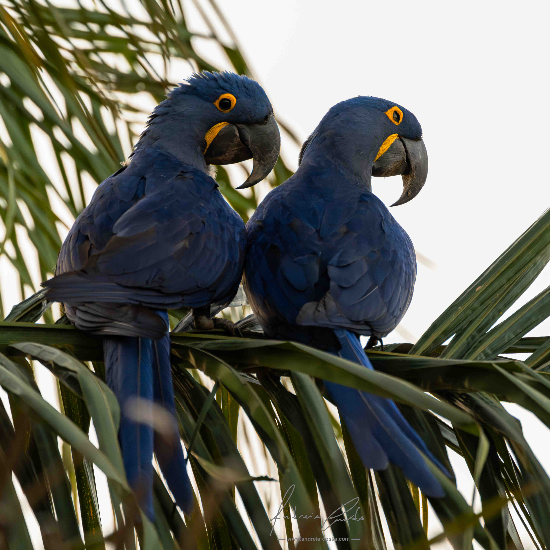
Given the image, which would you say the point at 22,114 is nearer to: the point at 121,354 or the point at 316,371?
the point at 121,354

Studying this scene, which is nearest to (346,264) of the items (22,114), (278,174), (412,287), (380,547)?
(412,287)

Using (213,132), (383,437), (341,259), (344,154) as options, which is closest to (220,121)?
(213,132)

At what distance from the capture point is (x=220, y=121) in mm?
1497

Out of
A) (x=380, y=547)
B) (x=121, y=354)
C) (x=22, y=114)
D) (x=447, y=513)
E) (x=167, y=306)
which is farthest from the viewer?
(x=22, y=114)

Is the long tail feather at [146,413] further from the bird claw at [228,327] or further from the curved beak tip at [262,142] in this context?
the curved beak tip at [262,142]

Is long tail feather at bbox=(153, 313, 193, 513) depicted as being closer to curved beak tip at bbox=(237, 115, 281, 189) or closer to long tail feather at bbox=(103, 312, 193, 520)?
long tail feather at bbox=(103, 312, 193, 520)

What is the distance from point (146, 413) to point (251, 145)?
0.85m

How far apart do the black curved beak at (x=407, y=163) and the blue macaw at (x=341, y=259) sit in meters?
0.04

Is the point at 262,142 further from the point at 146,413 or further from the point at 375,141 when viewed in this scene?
the point at 146,413

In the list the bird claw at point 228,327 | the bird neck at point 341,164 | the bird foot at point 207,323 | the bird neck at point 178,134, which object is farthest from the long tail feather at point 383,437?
the bird neck at point 178,134

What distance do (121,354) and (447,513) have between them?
0.46 meters

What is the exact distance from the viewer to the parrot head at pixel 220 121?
4.84 feet

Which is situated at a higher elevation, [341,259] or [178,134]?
[178,134]

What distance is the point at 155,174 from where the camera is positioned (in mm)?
1290
